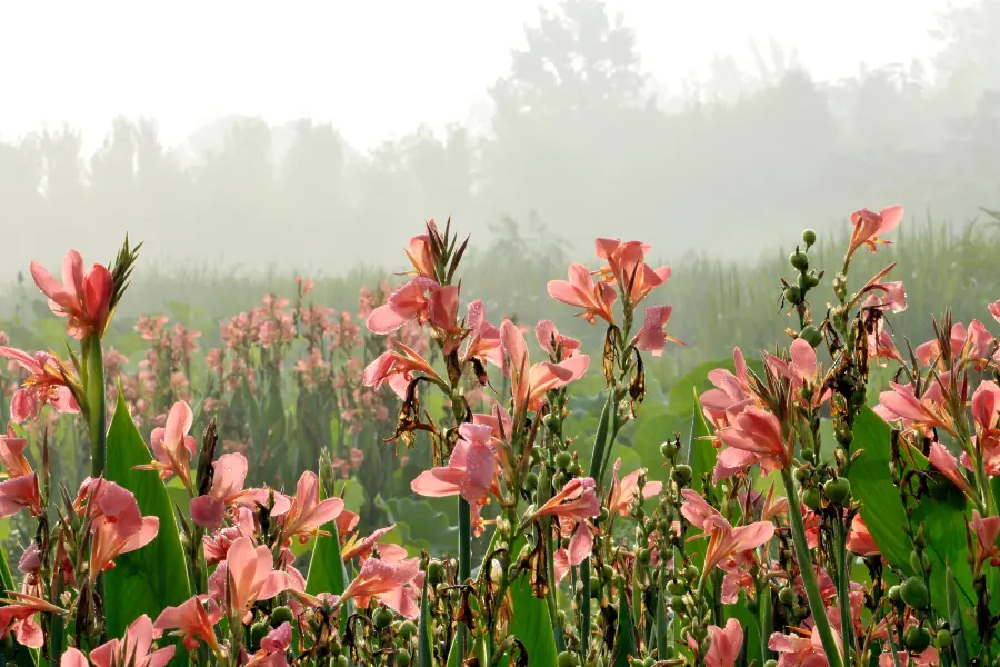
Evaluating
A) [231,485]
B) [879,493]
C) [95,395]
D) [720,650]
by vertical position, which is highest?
[95,395]

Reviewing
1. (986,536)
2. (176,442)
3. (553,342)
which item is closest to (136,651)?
(176,442)

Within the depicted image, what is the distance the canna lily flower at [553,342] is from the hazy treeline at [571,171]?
35.7 metres

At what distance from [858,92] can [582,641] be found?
50.1 meters

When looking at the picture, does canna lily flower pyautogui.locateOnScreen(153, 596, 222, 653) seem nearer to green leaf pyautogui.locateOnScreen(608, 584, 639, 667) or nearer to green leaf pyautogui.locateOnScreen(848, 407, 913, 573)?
green leaf pyautogui.locateOnScreen(608, 584, 639, 667)

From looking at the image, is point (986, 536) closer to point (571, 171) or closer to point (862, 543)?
point (862, 543)

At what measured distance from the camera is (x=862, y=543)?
3.43 feet

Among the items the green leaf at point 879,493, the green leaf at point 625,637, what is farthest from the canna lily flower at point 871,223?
the green leaf at point 625,637

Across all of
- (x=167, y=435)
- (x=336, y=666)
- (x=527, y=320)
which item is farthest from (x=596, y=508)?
(x=527, y=320)

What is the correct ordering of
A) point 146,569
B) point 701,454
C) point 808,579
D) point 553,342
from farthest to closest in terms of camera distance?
point 701,454 → point 146,569 → point 553,342 → point 808,579

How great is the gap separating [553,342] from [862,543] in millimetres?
462

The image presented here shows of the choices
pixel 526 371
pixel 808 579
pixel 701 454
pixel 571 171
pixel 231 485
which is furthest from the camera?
pixel 571 171

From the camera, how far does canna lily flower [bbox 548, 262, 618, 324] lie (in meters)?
1.07

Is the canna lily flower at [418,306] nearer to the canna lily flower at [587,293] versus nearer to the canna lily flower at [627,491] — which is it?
the canna lily flower at [587,293]

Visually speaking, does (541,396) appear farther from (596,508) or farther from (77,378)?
(77,378)
